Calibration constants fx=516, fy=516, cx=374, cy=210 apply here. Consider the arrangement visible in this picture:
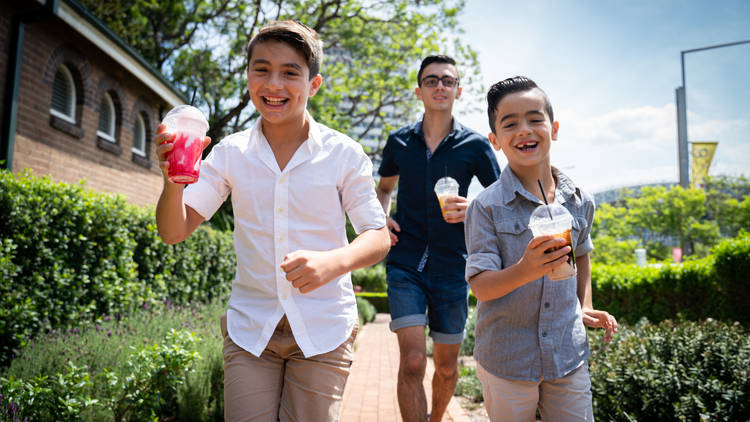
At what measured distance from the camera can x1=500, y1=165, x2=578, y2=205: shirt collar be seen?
249 centimetres

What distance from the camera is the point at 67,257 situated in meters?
5.48

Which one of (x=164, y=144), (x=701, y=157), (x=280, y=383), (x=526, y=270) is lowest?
(x=280, y=383)

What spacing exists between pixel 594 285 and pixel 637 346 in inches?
218

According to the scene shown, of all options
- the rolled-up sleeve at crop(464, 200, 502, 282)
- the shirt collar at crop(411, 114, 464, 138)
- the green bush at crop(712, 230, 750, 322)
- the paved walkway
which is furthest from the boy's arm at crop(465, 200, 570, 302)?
the green bush at crop(712, 230, 750, 322)

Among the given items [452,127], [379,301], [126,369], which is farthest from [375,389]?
[379,301]

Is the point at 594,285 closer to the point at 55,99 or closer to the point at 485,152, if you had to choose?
the point at 485,152

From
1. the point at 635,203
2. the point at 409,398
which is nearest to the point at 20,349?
the point at 409,398

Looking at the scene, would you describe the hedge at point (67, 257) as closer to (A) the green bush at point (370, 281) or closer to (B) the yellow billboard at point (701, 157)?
(B) the yellow billboard at point (701, 157)

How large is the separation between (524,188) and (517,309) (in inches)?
23.4

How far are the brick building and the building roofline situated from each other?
0.02m

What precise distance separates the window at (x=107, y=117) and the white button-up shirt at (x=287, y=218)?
415 inches

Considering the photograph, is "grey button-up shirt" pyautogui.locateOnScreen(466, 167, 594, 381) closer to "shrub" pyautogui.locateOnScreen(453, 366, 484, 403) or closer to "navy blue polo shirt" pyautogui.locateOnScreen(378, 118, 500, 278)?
Answer: "navy blue polo shirt" pyautogui.locateOnScreen(378, 118, 500, 278)

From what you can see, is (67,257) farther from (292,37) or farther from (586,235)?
(586,235)

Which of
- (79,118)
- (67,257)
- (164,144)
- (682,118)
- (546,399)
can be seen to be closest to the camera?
(164,144)
